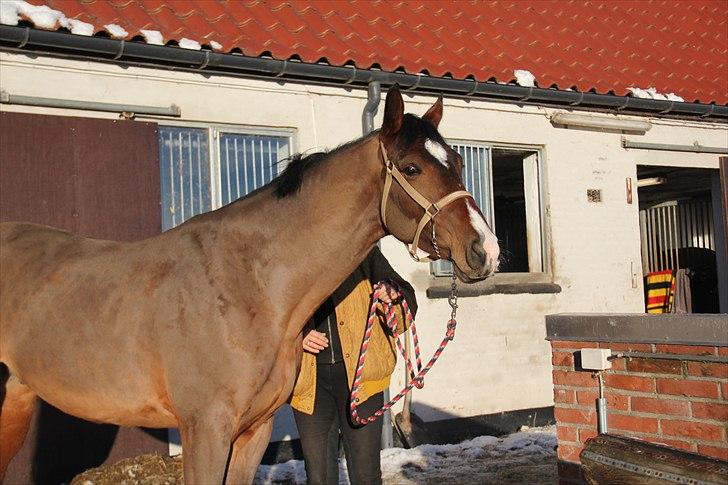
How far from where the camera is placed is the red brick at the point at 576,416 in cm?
423

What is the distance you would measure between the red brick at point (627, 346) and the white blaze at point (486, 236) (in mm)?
1135

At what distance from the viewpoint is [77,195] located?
20.8 feet

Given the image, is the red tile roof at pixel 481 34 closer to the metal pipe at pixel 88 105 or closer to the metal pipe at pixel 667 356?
the metal pipe at pixel 88 105

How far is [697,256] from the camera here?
1280 centimetres

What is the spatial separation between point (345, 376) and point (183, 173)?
11.2ft

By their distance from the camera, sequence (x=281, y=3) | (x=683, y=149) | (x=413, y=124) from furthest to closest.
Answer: (x=683, y=149)
(x=281, y=3)
(x=413, y=124)

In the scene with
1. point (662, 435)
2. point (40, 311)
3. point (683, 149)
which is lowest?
point (662, 435)

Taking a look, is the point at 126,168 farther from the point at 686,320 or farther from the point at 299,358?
the point at 686,320

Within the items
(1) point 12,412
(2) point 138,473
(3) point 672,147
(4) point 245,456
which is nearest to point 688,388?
(4) point 245,456

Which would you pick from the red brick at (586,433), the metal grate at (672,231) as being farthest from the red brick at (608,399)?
the metal grate at (672,231)

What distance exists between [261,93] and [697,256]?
824cm

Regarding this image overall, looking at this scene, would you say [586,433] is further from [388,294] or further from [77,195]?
[77,195]

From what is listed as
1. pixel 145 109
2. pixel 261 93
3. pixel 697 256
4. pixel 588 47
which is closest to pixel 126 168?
pixel 145 109

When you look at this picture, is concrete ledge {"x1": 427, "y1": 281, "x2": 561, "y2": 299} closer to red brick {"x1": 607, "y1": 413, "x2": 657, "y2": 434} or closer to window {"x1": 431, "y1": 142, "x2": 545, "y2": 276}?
window {"x1": 431, "y1": 142, "x2": 545, "y2": 276}
